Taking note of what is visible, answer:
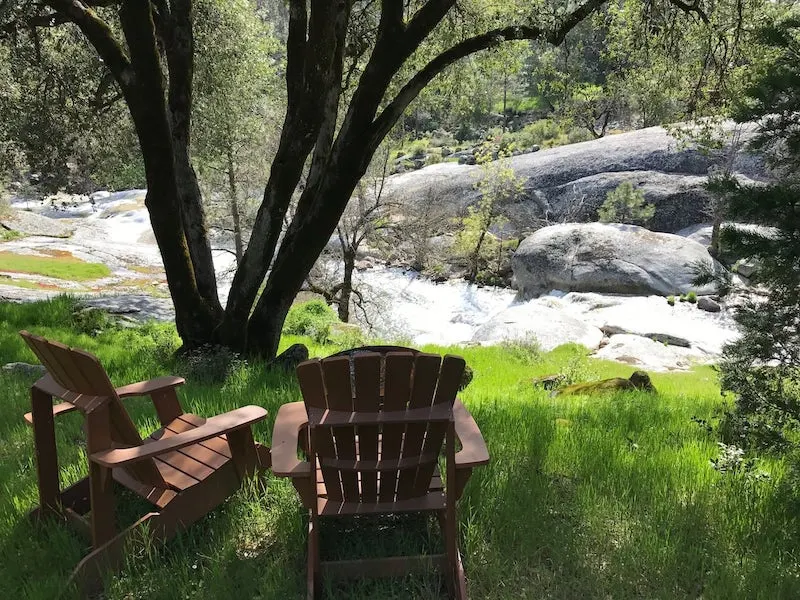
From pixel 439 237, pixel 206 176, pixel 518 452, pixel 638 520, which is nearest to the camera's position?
pixel 638 520

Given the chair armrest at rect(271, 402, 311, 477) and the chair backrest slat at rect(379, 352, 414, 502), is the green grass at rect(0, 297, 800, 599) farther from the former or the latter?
the chair backrest slat at rect(379, 352, 414, 502)

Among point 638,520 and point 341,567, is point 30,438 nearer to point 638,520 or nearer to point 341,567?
point 341,567

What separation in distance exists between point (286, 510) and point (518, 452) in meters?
1.64

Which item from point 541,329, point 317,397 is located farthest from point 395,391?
point 541,329

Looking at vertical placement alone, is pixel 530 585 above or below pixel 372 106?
below

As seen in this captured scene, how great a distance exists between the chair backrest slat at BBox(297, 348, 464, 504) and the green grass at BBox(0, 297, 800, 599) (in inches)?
19.4

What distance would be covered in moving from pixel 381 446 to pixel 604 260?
66.5 feet

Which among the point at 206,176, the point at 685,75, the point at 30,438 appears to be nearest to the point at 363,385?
the point at 30,438

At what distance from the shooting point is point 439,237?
26.0 metres

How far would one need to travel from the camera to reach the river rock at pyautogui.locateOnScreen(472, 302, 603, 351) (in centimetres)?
1541

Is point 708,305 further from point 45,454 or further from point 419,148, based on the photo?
point 419,148

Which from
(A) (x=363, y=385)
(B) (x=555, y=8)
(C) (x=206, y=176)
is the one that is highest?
(B) (x=555, y=8)

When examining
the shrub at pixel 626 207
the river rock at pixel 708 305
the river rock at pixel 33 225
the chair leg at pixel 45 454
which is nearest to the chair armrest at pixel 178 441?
the chair leg at pixel 45 454

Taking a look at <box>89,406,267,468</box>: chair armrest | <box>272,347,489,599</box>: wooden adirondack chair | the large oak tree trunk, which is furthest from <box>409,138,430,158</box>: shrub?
<box>272,347,489,599</box>: wooden adirondack chair
